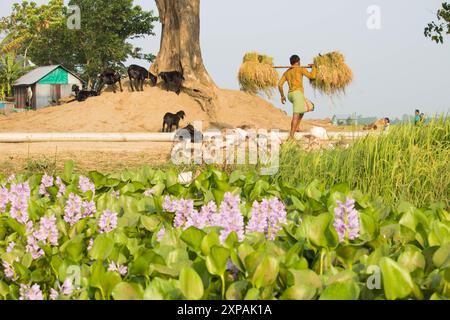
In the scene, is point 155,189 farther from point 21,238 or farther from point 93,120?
point 93,120

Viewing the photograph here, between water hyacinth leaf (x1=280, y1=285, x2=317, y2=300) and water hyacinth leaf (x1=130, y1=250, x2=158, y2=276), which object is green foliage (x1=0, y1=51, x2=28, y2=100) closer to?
water hyacinth leaf (x1=130, y1=250, x2=158, y2=276)

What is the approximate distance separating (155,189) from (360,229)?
1807mm

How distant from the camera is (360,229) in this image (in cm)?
328

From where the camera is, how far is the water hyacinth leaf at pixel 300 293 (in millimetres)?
2408

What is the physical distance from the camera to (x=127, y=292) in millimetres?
2451

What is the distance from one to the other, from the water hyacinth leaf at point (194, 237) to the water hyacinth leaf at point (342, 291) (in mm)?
727

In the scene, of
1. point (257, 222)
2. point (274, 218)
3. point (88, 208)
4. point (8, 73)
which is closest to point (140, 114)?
point (88, 208)

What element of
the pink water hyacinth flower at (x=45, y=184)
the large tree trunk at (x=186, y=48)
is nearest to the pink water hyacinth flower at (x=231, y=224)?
the pink water hyacinth flower at (x=45, y=184)

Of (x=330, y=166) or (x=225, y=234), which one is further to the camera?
Answer: (x=330, y=166)

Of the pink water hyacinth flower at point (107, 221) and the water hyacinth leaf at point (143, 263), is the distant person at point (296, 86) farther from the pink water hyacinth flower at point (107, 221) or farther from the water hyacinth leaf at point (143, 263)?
the water hyacinth leaf at point (143, 263)

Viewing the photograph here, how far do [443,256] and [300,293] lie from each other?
725 millimetres

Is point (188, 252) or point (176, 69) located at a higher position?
point (176, 69)

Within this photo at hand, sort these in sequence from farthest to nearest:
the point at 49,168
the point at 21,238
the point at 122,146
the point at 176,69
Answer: the point at 176,69 → the point at 122,146 → the point at 49,168 → the point at 21,238
